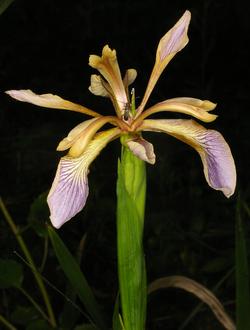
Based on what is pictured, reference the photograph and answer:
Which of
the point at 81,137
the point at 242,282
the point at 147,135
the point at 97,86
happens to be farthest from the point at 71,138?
the point at 147,135

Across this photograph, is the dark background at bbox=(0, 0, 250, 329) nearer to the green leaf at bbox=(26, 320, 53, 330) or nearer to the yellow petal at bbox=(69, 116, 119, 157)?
the green leaf at bbox=(26, 320, 53, 330)

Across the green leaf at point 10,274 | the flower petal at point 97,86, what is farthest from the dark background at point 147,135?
the flower petal at point 97,86

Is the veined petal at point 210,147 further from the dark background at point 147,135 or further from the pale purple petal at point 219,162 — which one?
the dark background at point 147,135

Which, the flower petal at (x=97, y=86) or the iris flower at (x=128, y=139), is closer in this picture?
the iris flower at (x=128, y=139)

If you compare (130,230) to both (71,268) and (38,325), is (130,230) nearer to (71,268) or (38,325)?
(71,268)

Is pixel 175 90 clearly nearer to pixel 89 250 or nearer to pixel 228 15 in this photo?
pixel 228 15

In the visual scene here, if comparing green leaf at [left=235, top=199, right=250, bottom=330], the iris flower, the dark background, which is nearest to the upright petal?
the iris flower
